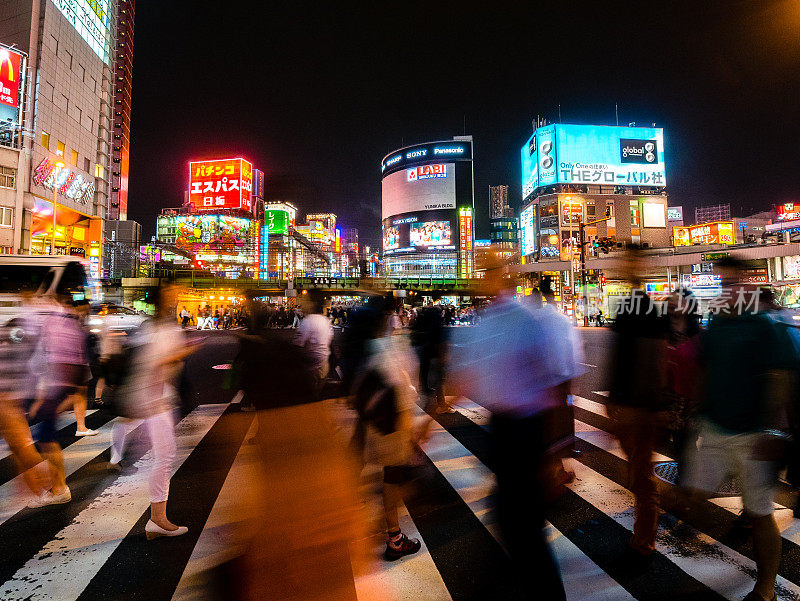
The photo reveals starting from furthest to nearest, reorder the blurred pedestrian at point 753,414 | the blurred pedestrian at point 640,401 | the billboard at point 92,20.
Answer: the billboard at point 92,20 < the blurred pedestrian at point 640,401 < the blurred pedestrian at point 753,414

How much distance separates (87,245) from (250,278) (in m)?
17.1

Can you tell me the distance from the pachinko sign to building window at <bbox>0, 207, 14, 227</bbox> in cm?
320

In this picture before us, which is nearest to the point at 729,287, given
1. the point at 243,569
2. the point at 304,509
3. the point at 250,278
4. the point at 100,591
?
the point at 304,509

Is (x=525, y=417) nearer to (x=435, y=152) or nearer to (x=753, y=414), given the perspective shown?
(x=753, y=414)

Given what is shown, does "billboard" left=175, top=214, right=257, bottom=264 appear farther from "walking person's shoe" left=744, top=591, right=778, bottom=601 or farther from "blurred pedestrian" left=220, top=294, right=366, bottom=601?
"walking person's shoe" left=744, top=591, right=778, bottom=601

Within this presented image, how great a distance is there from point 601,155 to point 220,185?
5513cm

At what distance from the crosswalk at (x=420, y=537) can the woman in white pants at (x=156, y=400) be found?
0.27 metres

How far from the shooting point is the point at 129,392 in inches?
132

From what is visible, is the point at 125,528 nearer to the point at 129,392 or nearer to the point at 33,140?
the point at 129,392

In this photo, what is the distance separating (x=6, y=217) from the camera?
3033cm

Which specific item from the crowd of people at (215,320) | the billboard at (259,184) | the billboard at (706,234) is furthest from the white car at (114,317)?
the billboard at (706,234)

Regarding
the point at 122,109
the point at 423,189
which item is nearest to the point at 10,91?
the point at 122,109

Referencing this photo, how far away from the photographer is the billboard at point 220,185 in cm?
6562

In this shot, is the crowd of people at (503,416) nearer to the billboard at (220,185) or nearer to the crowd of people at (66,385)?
the crowd of people at (66,385)
